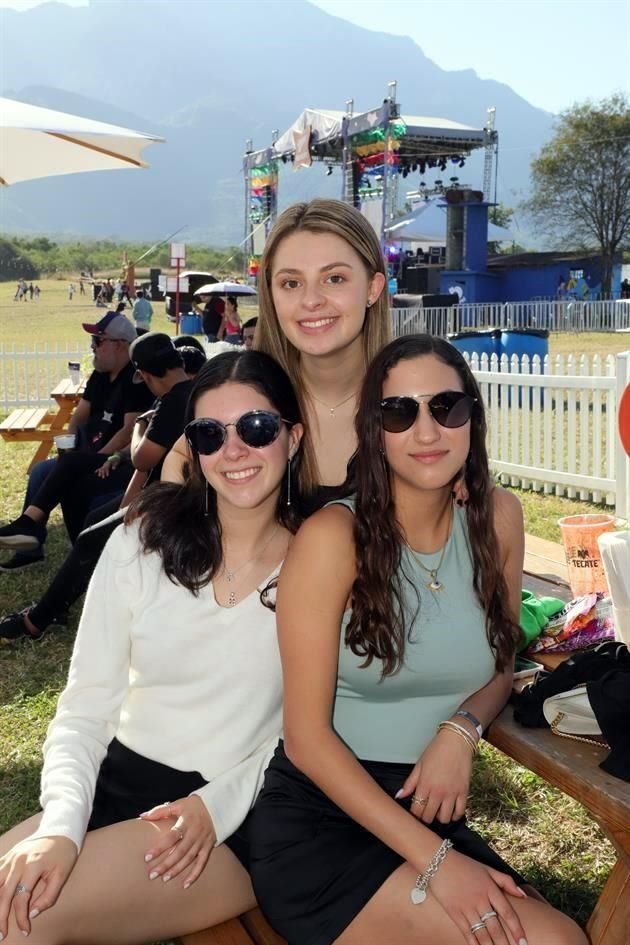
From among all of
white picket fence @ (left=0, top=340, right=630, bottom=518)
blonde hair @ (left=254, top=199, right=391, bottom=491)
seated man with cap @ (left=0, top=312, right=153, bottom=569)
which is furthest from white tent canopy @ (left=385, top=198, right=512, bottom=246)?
blonde hair @ (left=254, top=199, right=391, bottom=491)

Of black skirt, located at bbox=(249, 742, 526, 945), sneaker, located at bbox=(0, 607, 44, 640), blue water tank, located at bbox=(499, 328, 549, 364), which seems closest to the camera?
black skirt, located at bbox=(249, 742, 526, 945)

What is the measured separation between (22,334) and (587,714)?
103 ft

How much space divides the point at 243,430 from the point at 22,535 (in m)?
4.27

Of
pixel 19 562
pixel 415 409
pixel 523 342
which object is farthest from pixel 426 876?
pixel 523 342

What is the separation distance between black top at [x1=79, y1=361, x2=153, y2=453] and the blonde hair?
425 centimetres

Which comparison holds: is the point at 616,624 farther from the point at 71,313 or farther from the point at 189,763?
the point at 71,313

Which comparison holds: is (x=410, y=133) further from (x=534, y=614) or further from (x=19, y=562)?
(x=534, y=614)

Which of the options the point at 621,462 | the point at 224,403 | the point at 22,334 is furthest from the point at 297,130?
the point at 224,403

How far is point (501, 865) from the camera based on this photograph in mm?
1839

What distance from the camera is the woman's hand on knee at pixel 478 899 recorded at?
1.62 m

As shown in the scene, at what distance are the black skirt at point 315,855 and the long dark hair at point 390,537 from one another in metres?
0.32

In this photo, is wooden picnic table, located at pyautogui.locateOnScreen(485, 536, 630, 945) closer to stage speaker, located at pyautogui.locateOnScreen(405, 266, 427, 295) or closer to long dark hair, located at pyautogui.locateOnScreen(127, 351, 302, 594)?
long dark hair, located at pyautogui.locateOnScreen(127, 351, 302, 594)

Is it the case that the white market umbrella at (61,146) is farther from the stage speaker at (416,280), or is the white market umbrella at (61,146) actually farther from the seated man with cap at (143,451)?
the stage speaker at (416,280)

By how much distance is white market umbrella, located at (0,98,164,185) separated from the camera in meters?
6.66
